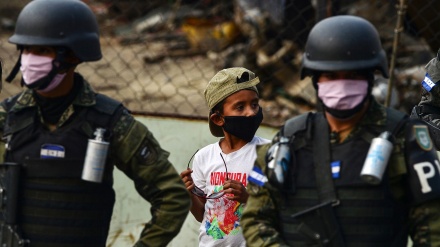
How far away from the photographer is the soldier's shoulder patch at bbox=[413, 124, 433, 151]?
3.86 meters

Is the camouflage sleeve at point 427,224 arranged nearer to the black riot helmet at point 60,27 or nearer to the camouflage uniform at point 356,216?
the camouflage uniform at point 356,216

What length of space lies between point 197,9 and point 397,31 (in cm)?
428

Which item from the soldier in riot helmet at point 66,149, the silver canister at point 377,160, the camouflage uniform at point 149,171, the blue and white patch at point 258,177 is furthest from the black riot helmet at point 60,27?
the silver canister at point 377,160

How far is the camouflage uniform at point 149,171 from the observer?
413 cm

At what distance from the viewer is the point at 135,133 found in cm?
414

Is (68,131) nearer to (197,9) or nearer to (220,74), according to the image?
(220,74)

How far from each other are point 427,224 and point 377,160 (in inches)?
11.4

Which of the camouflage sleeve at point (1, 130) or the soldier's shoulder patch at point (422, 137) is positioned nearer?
the soldier's shoulder patch at point (422, 137)

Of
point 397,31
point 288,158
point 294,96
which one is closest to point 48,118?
point 288,158

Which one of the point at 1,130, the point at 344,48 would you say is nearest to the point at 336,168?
the point at 344,48

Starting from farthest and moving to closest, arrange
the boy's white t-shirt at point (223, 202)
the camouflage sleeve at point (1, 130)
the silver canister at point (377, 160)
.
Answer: the boy's white t-shirt at point (223, 202)
the camouflage sleeve at point (1, 130)
the silver canister at point (377, 160)

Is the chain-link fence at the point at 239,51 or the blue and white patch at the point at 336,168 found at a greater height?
the blue and white patch at the point at 336,168

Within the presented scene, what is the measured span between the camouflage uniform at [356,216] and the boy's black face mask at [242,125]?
3.00 ft

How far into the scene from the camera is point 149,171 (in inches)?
163
